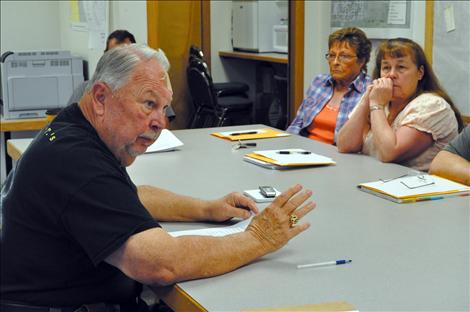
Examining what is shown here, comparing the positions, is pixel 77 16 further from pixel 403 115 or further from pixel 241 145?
pixel 403 115

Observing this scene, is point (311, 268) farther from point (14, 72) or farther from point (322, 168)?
point (14, 72)

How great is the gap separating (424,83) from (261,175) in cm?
92

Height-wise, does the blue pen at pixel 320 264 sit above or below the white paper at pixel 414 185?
below

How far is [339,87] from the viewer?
364cm

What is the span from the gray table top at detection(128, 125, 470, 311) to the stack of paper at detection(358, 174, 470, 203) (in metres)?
0.03

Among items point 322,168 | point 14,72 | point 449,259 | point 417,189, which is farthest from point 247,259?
point 14,72

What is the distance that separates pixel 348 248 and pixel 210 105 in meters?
3.55

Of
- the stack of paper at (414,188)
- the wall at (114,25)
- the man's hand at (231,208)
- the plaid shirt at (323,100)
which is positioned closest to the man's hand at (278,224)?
the man's hand at (231,208)

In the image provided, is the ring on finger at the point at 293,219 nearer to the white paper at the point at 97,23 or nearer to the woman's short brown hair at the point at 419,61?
the woman's short brown hair at the point at 419,61

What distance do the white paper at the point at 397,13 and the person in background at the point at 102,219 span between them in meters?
2.59

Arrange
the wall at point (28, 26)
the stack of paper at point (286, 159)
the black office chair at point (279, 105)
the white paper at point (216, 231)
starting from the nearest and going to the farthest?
the white paper at point (216, 231) → the stack of paper at point (286, 159) → the black office chair at point (279, 105) → the wall at point (28, 26)

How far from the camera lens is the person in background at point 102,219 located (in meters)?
1.50

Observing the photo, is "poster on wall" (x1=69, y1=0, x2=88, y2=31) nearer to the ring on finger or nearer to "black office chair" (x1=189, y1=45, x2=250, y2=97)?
"black office chair" (x1=189, y1=45, x2=250, y2=97)

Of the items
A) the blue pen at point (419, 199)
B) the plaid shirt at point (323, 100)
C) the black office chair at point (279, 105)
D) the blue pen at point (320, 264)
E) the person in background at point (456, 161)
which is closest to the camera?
the blue pen at point (320, 264)
